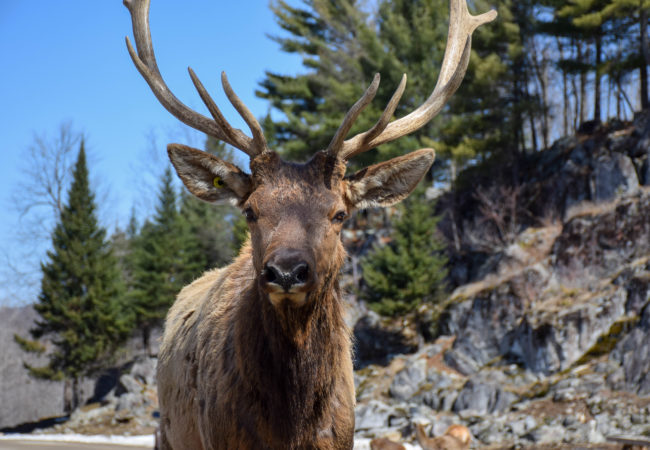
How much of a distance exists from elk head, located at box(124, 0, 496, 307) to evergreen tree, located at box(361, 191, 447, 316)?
2071 centimetres

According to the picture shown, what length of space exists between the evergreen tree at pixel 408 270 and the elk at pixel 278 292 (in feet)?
68.1

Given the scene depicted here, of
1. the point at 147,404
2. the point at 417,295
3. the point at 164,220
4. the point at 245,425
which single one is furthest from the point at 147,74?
the point at 164,220

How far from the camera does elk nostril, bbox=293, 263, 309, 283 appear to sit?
3.14 m

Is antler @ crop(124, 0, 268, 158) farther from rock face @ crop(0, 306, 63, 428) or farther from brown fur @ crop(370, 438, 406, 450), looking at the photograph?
rock face @ crop(0, 306, 63, 428)

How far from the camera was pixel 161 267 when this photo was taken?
3388 cm

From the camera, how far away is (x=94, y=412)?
26.8 m

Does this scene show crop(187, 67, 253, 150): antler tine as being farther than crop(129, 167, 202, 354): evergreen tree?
No

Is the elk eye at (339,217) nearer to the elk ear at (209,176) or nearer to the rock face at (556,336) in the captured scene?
the elk ear at (209,176)

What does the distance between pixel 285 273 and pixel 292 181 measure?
925mm

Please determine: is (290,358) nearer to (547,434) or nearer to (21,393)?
(547,434)

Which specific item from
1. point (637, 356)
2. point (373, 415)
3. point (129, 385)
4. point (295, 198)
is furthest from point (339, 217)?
point (129, 385)

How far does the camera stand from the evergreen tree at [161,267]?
33594 millimetres

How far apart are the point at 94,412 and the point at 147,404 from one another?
2.36 m

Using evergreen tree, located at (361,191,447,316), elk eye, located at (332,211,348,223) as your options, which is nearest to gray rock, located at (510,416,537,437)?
evergreen tree, located at (361,191,447,316)
